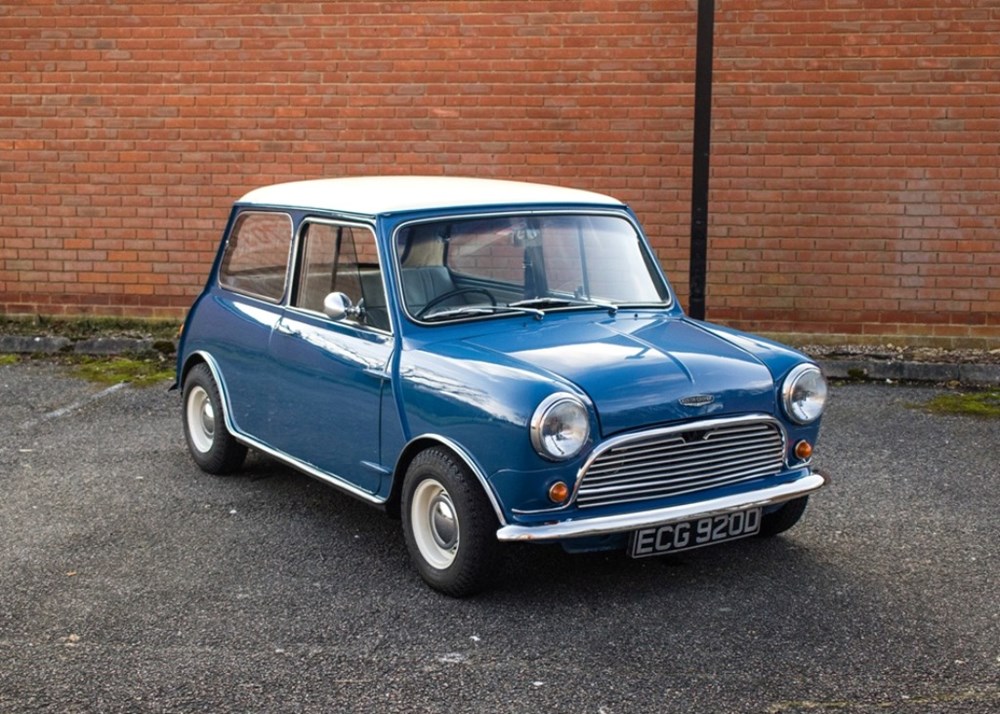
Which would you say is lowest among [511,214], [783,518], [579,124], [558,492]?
[783,518]

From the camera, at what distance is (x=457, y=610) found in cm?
472

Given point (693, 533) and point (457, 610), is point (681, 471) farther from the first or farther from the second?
point (457, 610)

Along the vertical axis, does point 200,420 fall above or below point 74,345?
above

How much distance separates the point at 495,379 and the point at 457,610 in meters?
0.86

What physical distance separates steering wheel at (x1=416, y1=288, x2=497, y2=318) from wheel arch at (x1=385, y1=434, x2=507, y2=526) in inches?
22.5

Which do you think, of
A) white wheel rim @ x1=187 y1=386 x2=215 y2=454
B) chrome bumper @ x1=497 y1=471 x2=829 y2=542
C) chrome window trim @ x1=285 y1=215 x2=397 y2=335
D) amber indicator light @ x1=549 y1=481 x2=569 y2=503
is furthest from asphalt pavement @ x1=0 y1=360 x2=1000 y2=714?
chrome window trim @ x1=285 y1=215 x2=397 y2=335

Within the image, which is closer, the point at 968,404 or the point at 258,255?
Result: the point at 258,255

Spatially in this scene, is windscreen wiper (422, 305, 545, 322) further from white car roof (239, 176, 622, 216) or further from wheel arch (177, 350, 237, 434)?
wheel arch (177, 350, 237, 434)

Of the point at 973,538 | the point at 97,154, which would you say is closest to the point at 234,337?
the point at 973,538

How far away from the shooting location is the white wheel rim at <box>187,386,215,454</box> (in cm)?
671

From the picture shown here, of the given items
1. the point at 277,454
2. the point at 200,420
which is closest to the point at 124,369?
the point at 200,420

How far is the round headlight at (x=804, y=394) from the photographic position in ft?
16.3

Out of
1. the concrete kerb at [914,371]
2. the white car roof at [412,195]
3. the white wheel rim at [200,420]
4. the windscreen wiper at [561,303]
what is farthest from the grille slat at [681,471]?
the concrete kerb at [914,371]

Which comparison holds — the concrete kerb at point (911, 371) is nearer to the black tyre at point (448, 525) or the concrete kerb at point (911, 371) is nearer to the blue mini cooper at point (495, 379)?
the blue mini cooper at point (495, 379)
